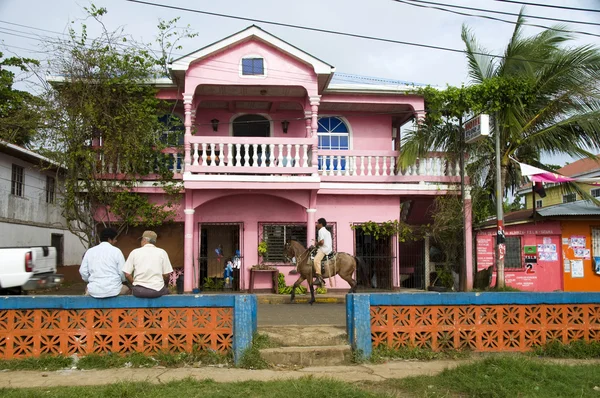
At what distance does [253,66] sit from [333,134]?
3752mm

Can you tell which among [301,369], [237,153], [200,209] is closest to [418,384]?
[301,369]

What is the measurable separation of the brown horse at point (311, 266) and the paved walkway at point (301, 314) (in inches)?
19.8

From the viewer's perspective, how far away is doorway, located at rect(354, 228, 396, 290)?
53.2 ft

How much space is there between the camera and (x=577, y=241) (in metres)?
15.6

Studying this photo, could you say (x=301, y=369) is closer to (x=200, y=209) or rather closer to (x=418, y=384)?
(x=418, y=384)

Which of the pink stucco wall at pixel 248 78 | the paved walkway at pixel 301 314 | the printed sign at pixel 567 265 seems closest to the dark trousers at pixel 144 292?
the paved walkway at pixel 301 314

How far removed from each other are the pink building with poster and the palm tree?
3.68 feet

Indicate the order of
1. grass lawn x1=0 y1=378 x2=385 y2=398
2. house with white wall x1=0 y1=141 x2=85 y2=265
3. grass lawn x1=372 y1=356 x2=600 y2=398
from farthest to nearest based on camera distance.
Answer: house with white wall x1=0 y1=141 x2=85 y2=265
grass lawn x1=372 y1=356 x2=600 y2=398
grass lawn x1=0 y1=378 x2=385 y2=398

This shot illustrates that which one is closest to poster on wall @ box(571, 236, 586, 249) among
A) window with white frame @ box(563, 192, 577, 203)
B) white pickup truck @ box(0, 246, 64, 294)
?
white pickup truck @ box(0, 246, 64, 294)

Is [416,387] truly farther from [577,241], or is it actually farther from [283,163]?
[577,241]

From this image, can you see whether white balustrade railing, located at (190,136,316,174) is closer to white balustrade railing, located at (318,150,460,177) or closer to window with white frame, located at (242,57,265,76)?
white balustrade railing, located at (318,150,460,177)

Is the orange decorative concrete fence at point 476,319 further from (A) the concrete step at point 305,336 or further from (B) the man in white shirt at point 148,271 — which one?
(B) the man in white shirt at point 148,271

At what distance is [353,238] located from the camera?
52.1 ft

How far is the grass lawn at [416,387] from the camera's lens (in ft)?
17.5
